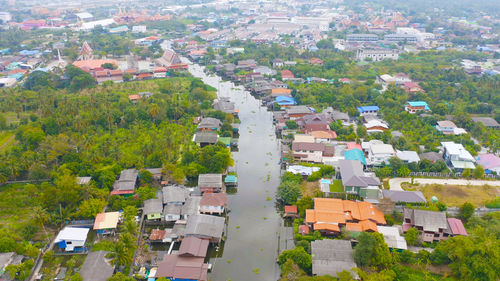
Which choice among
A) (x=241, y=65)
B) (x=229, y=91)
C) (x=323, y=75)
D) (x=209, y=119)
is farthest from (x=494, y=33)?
(x=209, y=119)

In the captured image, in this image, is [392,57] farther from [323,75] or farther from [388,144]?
[388,144]

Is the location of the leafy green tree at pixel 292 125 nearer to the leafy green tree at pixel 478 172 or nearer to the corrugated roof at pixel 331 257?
the leafy green tree at pixel 478 172

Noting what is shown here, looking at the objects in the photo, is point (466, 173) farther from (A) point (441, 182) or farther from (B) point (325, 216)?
(B) point (325, 216)

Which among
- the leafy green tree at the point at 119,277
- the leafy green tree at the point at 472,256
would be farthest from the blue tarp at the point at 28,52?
the leafy green tree at the point at 472,256

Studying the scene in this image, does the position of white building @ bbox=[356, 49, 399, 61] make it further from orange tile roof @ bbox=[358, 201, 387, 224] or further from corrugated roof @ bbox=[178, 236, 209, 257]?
corrugated roof @ bbox=[178, 236, 209, 257]

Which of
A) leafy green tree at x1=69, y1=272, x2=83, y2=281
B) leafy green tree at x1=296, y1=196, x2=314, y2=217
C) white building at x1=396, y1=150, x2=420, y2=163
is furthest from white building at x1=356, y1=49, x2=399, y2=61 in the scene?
leafy green tree at x1=69, y1=272, x2=83, y2=281

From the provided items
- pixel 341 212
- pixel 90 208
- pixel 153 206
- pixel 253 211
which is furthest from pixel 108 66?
pixel 341 212

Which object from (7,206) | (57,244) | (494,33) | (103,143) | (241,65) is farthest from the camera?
(494,33)
